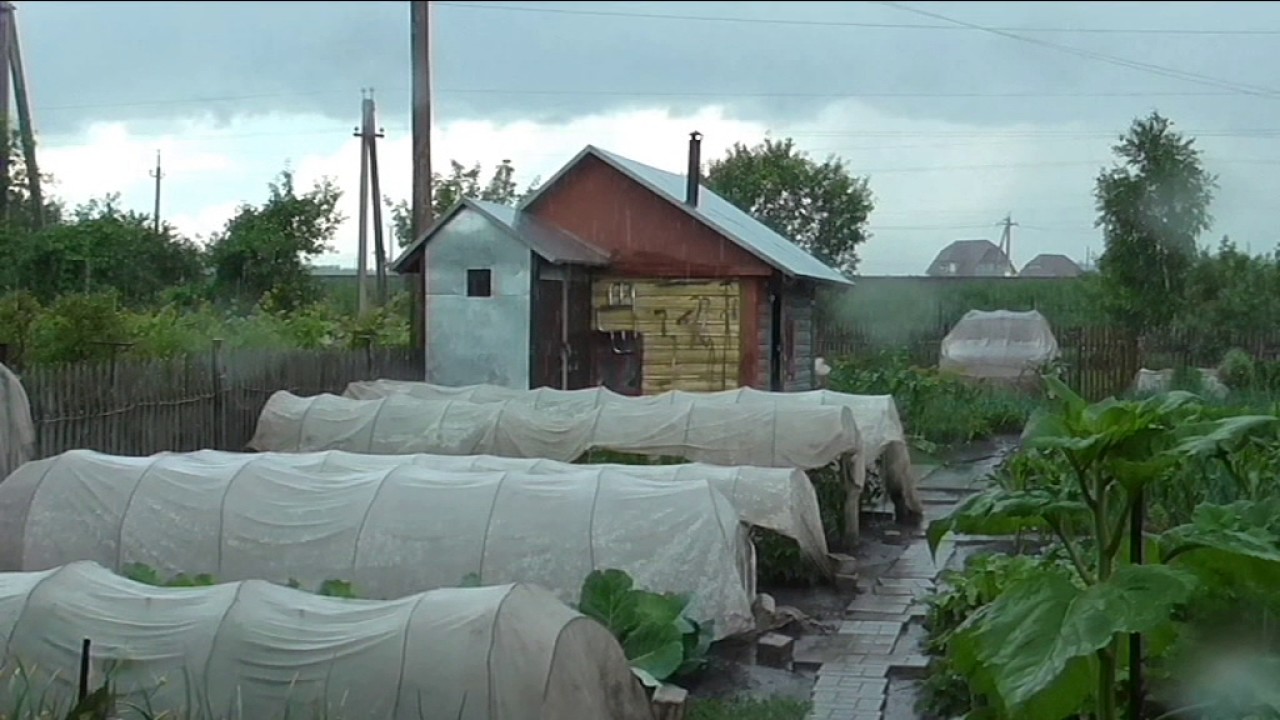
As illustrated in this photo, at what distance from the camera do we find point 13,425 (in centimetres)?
948

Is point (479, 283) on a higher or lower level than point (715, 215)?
lower

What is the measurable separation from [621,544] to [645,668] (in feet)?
4.68

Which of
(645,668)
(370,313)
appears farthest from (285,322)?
(645,668)

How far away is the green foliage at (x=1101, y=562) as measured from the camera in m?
3.64

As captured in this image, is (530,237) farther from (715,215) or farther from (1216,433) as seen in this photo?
(1216,433)

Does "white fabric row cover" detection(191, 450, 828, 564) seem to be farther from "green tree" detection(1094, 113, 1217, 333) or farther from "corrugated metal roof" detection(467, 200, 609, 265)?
"corrugated metal roof" detection(467, 200, 609, 265)

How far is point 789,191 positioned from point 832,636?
64.4 ft

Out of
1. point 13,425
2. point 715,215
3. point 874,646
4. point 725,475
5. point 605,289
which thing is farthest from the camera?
point 715,215

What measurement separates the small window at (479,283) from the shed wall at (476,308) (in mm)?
49

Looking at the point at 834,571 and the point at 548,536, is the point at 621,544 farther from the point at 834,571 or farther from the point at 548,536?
the point at 834,571

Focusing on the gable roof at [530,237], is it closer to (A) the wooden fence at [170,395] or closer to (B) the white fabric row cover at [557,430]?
(A) the wooden fence at [170,395]

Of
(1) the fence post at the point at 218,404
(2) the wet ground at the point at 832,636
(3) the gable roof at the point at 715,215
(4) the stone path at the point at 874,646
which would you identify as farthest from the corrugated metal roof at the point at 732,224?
(1) the fence post at the point at 218,404

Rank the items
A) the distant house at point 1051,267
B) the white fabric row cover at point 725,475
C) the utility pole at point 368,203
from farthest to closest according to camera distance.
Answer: the utility pole at point 368,203
the distant house at point 1051,267
the white fabric row cover at point 725,475

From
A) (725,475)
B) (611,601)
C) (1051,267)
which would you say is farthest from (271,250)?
(611,601)
